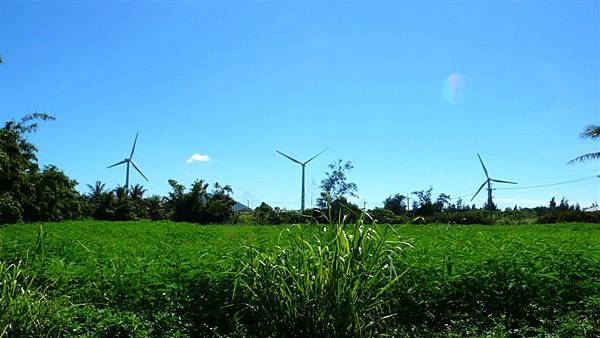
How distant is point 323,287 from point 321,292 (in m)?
0.04

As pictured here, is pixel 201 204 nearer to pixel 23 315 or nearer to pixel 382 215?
pixel 382 215

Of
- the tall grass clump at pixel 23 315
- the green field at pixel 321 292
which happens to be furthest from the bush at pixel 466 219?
the tall grass clump at pixel 23 315

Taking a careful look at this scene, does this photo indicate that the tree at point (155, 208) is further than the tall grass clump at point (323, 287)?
Yes

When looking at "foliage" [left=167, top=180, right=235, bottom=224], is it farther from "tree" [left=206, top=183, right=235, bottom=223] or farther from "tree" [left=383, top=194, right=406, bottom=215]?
"tree" [left=383, top=194, right=406, bottom=215]

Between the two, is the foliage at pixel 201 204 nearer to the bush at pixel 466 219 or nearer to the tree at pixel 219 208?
the tree at pixel 219 208

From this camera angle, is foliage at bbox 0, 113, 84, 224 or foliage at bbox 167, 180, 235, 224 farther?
foliage at bbox 167, 180, 235, 224

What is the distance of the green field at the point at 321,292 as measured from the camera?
3471mm

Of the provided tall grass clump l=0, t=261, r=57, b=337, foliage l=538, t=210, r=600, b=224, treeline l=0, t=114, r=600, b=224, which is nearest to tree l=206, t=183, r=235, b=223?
treeline l=0, t=114, r=600, b=224

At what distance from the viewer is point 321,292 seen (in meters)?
3.37

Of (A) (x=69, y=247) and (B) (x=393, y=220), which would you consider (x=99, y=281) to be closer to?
(A) (x=69, y=247)

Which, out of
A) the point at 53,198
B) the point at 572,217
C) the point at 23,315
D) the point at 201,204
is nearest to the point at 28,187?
the point at 53,198

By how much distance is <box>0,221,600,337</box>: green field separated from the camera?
3471 millimetres

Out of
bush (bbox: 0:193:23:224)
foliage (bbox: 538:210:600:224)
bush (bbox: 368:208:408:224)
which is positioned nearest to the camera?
bush (bbox: 368:208:408:224)

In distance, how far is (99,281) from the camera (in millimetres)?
4660
